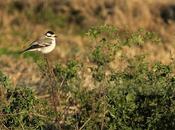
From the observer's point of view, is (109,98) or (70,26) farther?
(70,26)

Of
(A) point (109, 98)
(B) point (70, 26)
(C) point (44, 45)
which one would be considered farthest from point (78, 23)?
(A) point (109, 98)

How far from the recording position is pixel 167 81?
8930mm

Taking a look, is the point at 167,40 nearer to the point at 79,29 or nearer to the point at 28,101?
the point at 79,29

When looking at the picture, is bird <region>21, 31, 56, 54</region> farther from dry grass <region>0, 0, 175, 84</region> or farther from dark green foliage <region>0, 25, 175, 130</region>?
dry grass <region>0, 0, 175, 84</region>

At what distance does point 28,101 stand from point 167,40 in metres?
7.06

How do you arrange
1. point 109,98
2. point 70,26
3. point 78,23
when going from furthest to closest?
point 78,23
point 70,26
point 109,98

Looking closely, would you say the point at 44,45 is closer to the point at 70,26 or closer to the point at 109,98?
the point at 109,98

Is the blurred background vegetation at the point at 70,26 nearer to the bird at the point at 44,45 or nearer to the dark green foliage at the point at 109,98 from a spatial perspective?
the dark green foliage at the point at 109,98

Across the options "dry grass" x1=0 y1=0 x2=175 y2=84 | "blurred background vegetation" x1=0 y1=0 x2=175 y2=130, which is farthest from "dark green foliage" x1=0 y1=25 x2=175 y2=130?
"dry grass" x1=0 y1=0 x2=175 y2=84

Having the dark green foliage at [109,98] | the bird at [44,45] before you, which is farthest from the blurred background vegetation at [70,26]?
the bird at [44,45]

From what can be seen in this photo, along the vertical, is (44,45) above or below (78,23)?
above

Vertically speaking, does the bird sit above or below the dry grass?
above

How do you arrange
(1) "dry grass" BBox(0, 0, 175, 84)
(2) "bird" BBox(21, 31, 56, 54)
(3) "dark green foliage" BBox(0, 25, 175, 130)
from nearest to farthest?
(3) "dark green foliage" BBox(0, 25, 175, 130) < (2) "bird" BBox(21, 31, 56, 54) < (1) "dry grass" BBox(0, 0, 175, 84)

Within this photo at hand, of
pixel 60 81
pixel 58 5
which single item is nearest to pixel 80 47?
pixel 58 5
